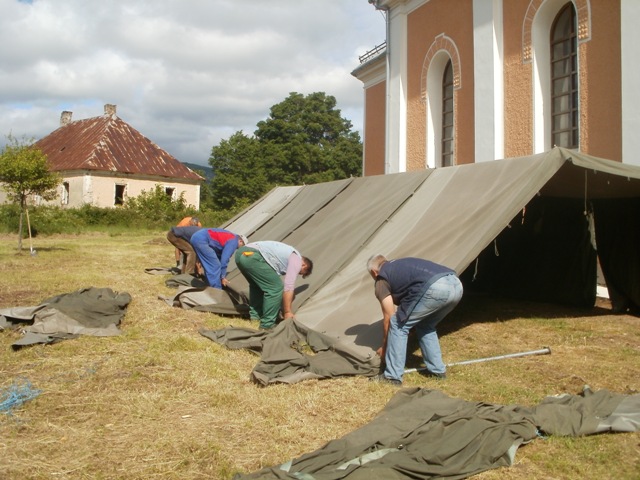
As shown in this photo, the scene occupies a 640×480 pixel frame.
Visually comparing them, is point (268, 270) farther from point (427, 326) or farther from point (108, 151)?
point (108, 151)

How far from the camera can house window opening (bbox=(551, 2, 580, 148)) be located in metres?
10.2

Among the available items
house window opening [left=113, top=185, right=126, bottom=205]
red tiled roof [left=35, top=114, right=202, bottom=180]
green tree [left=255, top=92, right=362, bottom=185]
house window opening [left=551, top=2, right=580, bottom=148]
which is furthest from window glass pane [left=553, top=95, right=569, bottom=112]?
green tree [left=255, top=92, right=362, bottom=185]

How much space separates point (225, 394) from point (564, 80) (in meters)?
8.83

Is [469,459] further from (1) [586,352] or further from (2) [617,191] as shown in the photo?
(2) [617,191]

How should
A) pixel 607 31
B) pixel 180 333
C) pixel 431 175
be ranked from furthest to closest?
pixel 607 31 < pixel 431 175 < pixel 180 333

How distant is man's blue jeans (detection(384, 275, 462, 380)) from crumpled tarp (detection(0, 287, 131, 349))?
3225 millimetres

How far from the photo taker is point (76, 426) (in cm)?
385

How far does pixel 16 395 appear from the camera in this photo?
14.2ft

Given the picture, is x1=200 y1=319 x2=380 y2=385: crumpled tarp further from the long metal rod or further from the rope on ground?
the rope on ground

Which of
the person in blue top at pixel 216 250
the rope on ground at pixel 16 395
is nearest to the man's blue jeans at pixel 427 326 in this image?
the rope on ground at pixel 16 395

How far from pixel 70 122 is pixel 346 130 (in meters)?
20.1

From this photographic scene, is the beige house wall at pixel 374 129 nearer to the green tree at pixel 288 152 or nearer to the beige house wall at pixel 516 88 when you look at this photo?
the beige house wall at pixel 516 88

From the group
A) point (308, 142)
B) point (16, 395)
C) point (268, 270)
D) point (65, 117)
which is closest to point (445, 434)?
point (16, 395)

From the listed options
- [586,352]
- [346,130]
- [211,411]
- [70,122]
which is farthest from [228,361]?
[346,130]
